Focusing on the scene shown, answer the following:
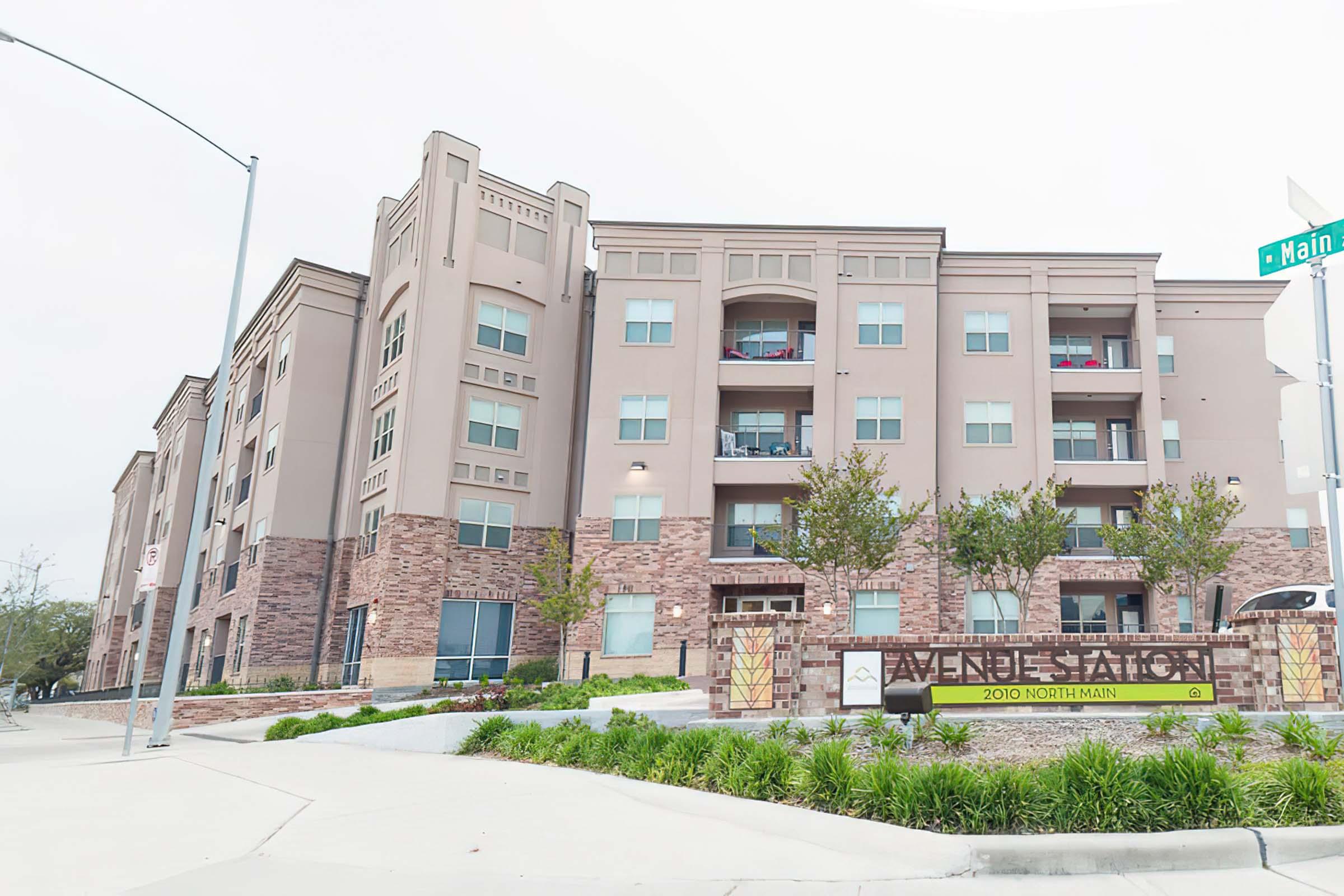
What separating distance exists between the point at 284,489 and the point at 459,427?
7.72 metres

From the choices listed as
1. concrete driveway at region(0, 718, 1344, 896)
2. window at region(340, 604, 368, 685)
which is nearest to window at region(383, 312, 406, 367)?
window at region(340, 604, 368, 685)

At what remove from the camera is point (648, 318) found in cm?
3194

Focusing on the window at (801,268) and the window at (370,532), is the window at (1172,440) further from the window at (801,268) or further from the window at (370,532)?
the window at (370,532)

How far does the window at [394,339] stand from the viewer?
3192 centimetres

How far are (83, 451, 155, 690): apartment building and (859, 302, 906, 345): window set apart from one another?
142 ft

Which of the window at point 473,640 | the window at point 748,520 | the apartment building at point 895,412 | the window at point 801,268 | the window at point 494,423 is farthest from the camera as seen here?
the window at point 801,268

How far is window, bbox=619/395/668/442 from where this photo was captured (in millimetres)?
31172

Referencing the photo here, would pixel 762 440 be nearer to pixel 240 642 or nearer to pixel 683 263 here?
pixel 683 263

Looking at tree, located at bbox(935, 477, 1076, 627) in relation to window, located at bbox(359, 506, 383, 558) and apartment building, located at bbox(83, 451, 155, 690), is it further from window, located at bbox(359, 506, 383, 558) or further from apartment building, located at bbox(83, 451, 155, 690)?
apartment building, located at bbox(83, 451, 155, 690)

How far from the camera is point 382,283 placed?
3419cm

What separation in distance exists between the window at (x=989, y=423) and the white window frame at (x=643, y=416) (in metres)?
9.42

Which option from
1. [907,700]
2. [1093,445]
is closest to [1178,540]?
[1093,445]

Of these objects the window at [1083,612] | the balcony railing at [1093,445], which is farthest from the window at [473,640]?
the balcony railing at [1093,445]

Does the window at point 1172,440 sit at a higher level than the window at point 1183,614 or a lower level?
higher
